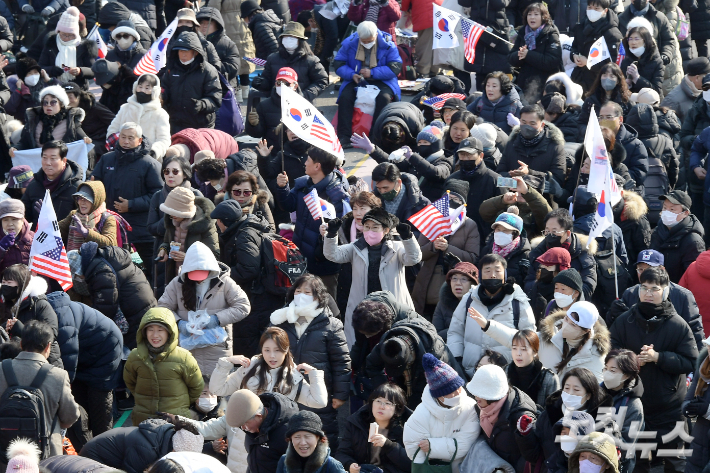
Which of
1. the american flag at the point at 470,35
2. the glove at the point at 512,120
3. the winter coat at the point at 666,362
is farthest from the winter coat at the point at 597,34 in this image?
the winter coat at the point at 666,362

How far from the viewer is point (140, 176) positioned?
1091cm

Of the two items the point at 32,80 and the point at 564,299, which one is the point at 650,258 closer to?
the point at 564,299

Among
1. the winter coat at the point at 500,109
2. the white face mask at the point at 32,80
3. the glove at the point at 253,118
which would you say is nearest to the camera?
the winter coat at the point at 500,109

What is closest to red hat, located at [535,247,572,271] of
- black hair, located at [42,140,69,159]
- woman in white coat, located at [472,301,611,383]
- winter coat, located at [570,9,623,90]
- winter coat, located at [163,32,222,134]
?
woman in white coat, located at [472,301,611,383]

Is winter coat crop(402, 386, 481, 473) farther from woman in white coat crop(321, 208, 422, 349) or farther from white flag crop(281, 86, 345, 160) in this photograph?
white flag crop(281, 86, 345, 160)

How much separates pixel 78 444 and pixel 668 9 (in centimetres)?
1094

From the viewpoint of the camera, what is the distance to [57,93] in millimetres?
12016

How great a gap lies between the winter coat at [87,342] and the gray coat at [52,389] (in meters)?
0.54

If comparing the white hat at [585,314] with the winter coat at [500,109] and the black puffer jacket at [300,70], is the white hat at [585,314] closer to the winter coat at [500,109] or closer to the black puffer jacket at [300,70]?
the winter coat at [500,109]

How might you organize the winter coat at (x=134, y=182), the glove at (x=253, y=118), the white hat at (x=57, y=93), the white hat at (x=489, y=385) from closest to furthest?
the white hat at (x=489, y=385), the winter coat at (x=134, y=182), the white hat at (x=57, y=93), the glove at (x=253, y=118)

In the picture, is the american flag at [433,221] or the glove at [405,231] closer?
→ the glove at [405,231]

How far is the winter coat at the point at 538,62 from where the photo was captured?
13.9 metres

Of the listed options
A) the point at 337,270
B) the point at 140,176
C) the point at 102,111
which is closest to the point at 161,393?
the point at 337,270

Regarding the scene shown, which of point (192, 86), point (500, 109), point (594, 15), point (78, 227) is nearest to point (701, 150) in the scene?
point (500, 109)
